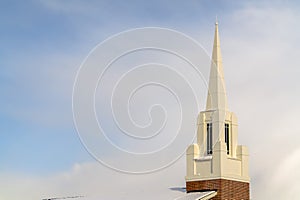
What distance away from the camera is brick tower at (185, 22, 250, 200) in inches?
2431

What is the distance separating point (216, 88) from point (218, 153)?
576 centimetres

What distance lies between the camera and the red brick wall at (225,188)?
2404 inches

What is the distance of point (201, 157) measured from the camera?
209 feet

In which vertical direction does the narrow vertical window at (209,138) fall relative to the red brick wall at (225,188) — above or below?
above

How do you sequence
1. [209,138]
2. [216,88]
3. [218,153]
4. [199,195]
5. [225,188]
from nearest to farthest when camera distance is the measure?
1. [199,195]
2. [225,188]
3. [218,153]
4. [209,138]
5. [216,88]

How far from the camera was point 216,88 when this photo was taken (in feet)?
211

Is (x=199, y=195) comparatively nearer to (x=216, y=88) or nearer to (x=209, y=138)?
(x=209, y=138)

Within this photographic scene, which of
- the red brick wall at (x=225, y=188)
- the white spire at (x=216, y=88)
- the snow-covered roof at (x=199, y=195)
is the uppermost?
the white spire at (x=216, y=88)

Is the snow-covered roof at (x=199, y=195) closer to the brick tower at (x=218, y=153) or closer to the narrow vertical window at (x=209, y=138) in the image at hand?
the brick tower at (x=218, y=153)

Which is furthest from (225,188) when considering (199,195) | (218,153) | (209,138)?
(209,138)

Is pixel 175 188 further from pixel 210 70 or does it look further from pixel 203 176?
pixel 210 70

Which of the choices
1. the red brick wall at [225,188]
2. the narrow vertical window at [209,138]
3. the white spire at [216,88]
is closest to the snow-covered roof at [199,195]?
the red brick wall at [225,188]

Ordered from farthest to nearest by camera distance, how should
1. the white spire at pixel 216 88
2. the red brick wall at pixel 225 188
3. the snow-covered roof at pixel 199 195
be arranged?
the white spire at pixel 216 88 < the red brick wall at pixel 225 188 < the snow-covered roof at pixel 199 195

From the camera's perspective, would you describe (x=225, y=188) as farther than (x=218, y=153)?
No
